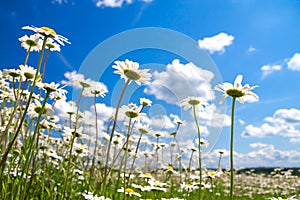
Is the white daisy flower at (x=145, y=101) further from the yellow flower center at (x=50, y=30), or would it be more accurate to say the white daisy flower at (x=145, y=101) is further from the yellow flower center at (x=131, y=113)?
the yellow flower center at (x=50, y=30)

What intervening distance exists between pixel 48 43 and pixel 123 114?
807mm

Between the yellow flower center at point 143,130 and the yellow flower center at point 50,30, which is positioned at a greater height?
the yellow flower center at point 50,30

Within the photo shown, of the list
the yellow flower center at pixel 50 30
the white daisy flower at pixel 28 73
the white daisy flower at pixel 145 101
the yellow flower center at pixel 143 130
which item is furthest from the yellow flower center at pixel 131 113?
the yellow flower center at pixel 50 30

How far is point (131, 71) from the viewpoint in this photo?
231 centimetres

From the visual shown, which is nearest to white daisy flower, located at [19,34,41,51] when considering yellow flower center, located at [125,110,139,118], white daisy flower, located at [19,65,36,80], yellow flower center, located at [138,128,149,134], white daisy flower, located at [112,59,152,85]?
white daisy flower, located at [19,65,36,80]

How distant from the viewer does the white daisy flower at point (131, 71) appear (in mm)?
2309

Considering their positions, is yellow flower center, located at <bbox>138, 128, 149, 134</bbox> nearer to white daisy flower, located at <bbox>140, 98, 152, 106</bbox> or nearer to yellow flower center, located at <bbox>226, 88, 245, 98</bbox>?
white daisy flower, located at <bbox>140, 98, 152, 106</bbox>

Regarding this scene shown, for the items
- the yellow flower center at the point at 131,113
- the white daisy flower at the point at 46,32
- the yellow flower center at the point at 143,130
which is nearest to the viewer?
the white daisy flower at the point at 46,32

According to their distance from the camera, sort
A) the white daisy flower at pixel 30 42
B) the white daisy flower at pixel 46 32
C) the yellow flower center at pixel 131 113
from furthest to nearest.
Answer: the yellow flower center at pixel 131 113 → the white daisy flower at pixel 30 42 → the white daisy flower at pixel 46 32

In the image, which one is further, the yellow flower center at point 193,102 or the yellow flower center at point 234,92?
the yellow flower center at point 193,102

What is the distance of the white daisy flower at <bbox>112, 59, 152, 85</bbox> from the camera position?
2.31m

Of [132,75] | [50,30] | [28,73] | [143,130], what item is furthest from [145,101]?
[50,30]

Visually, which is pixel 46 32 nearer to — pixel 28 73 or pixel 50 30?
pixel 50 30

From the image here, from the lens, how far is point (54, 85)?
2275 mm
